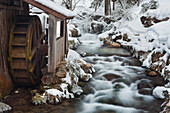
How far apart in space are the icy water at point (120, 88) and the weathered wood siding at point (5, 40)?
2612 millimetres

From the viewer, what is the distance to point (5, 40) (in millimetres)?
5512

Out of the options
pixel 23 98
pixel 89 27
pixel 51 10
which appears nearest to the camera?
pixel 51 10

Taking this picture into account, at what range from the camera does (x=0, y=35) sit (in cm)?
516

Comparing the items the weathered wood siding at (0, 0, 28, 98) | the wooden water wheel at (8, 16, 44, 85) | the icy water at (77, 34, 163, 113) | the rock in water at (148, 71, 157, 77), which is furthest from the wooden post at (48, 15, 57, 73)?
the rock in water at (148, 71, 157, 77)

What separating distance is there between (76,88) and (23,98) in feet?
6.30

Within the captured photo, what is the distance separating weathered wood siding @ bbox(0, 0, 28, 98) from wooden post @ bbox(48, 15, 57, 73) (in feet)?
4.79

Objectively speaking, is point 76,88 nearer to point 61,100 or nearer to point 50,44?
point 61,100

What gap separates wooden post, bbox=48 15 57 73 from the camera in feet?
17.7

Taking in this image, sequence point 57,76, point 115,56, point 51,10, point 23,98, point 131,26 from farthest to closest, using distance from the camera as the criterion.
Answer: point 131,26, point 115,56, point 57,76, point 23,98, point 51,10

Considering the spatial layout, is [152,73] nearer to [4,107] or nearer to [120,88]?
[120,88]

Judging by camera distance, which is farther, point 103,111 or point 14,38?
point 14,38

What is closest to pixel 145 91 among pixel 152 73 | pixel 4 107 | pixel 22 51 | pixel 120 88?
pixel 120 88

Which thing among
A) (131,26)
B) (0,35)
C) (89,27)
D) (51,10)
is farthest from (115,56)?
(89,27)

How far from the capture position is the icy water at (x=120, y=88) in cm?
544
